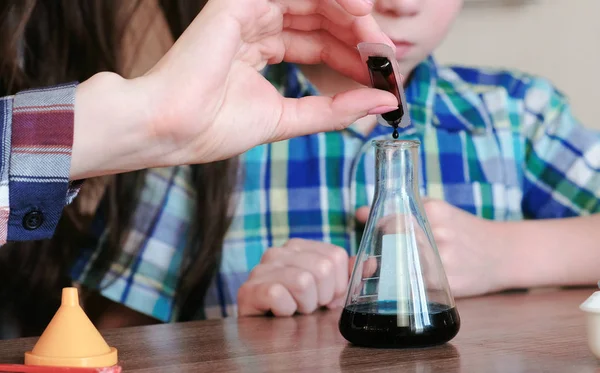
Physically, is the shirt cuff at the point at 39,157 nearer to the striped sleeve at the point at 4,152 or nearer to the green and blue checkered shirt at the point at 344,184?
the striped sleeve at the point at 4,152

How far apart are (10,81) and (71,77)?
10 cm

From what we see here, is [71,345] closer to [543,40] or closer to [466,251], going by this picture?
[466,251]

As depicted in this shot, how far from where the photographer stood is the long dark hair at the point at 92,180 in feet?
4.14

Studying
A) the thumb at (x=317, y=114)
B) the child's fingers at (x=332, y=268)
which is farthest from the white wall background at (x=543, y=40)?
the thumb at (x=317, y=114)

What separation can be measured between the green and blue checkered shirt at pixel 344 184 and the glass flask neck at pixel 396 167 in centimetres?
58

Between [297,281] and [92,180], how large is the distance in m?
0.57

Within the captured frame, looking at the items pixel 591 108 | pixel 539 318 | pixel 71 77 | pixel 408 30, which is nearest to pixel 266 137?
pixel 539 318

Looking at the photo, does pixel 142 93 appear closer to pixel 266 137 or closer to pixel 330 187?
pixel 266 137

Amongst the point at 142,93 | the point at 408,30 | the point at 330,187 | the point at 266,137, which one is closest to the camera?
the point at 142,93

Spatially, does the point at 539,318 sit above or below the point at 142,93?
below

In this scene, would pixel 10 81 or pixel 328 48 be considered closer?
pixel 328 48

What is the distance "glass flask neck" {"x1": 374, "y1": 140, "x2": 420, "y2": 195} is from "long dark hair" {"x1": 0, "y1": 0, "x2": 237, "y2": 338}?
594 millimetres

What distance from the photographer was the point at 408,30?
1.20 meters

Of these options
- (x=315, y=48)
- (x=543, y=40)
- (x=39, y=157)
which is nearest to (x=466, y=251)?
(x=315, y=48)
